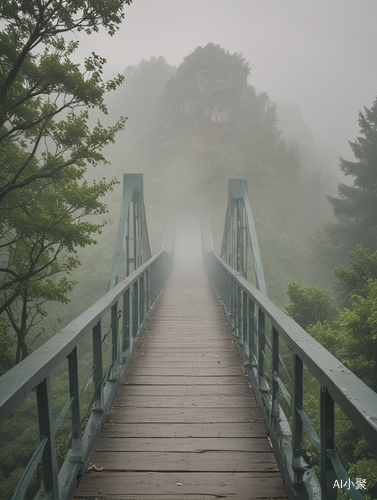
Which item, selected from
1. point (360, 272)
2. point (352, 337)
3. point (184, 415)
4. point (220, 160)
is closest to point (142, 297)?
point (184, 415)

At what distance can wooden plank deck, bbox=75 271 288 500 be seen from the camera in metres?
1.93

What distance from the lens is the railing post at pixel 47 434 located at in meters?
1.42

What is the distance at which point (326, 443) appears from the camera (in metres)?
1.32

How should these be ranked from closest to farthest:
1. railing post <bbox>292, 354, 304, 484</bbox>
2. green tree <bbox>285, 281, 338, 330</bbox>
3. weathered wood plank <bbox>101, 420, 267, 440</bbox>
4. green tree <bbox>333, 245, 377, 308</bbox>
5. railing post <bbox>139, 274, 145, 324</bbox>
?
railing post <bbox>292, 354, 304, 484</bbox> → weathered wood plank <bbox>101, 420, 267, 440</bbox> → railing post <bbox>139, 274, 145, 324</bbox> → green tree <bbox>333, 245, 377, 308</bbox> → green tree <bbox>285, 281, 338, 330</bbox>

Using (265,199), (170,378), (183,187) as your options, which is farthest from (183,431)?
(183,187)

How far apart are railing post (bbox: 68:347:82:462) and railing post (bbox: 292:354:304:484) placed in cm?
106

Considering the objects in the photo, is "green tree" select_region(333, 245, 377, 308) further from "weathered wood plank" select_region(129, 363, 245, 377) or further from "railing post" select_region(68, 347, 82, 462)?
"railing post" select_region(68, 347, 82, 462)

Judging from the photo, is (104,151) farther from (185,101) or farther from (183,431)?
(183,431)

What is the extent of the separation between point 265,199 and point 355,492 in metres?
43.8

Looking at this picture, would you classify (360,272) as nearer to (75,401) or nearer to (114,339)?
(114,339)

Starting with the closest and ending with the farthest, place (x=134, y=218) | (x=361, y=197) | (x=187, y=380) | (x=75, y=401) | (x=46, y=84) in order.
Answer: (x=75, y=401)
(x=187, y=380)
(x=46, y=84)
(x=134, y=218)
(x=361, y=197)

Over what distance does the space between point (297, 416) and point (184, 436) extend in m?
1.03

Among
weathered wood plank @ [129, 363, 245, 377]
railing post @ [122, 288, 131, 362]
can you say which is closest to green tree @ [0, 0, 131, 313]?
railing post @ [122, 288, 131, 362]

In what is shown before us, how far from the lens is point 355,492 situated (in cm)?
107
